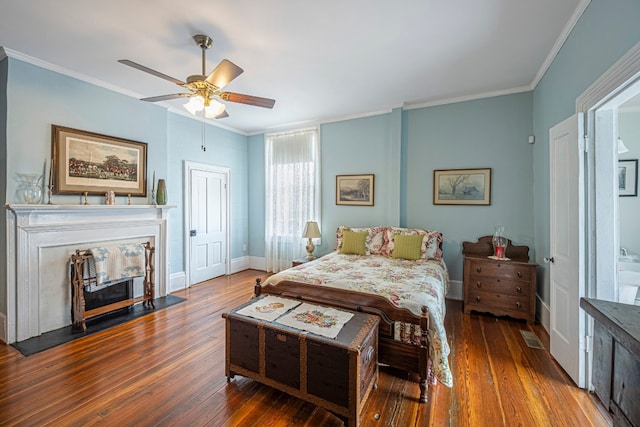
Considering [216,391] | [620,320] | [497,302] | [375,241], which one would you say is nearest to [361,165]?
[375,241]

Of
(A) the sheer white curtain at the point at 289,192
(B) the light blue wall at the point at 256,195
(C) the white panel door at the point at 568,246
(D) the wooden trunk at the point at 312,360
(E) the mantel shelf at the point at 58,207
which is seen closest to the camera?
(D) the wooden trunk at the point at 312,360

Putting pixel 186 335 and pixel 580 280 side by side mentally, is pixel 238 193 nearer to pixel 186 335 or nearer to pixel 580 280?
pixel 186 335

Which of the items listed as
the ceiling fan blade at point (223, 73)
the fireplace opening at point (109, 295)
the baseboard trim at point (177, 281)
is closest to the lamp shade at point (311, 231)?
the baseboard trim at point (177, 281)

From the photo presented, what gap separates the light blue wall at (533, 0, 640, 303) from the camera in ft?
5.45

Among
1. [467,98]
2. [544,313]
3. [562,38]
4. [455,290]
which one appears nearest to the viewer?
[562,38]

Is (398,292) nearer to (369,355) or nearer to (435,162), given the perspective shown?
(369,355)

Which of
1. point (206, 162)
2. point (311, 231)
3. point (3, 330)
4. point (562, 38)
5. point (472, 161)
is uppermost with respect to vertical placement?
point (562, 38)

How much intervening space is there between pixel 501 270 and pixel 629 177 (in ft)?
5.95

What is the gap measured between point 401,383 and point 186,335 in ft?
7.05

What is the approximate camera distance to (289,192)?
5246 millimetres

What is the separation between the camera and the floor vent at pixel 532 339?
270 cm

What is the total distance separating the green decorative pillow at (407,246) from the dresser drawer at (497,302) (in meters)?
0.80

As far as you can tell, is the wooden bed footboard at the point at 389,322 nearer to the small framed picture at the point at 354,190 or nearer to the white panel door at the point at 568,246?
the white panel door at the point at 568,246

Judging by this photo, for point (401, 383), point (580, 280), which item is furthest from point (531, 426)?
point (580, 280)
